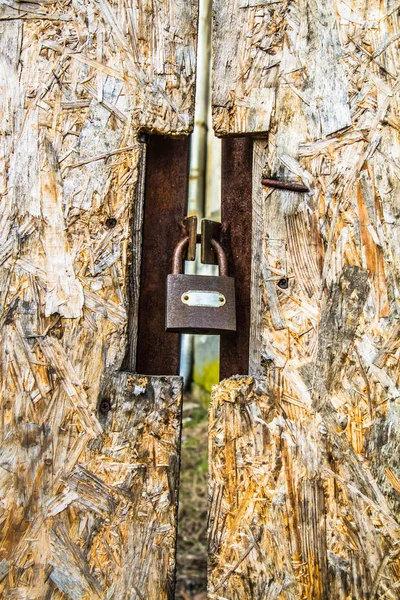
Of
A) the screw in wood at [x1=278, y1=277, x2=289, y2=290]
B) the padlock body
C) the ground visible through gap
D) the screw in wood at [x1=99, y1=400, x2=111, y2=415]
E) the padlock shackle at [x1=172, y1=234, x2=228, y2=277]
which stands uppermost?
the padlock shackle at [x1=172, y1=234, x2=228, y2=277]

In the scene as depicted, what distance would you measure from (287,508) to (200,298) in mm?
466

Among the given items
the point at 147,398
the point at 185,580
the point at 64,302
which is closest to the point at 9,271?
the point at 64,302

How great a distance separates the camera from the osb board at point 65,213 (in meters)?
1.16

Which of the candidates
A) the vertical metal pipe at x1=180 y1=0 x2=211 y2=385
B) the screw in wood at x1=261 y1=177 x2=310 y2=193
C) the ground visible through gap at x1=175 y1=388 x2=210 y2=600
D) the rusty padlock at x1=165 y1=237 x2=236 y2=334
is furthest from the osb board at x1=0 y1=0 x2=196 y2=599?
the vertical metal pipe at x1=180 y1=0 x2=211 y2=385

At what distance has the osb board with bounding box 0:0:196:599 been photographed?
3.80 ft

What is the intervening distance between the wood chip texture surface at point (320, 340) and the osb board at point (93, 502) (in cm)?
11

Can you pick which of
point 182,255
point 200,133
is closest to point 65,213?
point 182,255

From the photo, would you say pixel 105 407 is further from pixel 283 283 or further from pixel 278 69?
pixel 278 69

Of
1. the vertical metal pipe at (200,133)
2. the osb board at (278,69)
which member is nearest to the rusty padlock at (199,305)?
the osb board at (278,69)

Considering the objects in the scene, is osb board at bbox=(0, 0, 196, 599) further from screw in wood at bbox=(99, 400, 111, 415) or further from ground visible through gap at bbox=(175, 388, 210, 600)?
ground visible through gap at bbox=(175, 388, 210, 600)

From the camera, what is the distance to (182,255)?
1214mm

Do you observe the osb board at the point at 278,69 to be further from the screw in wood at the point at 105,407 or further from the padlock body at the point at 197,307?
the screw in wood at the point at 105,407

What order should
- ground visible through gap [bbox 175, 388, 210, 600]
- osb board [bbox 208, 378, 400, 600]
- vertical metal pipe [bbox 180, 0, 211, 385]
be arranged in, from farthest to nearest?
vertical metal pipe [bbox 180, 0, 211, 385] → ground visible through gap [bbox 175, 388, 210, 600] → osb board [bbox 208, 378, 400, 600]

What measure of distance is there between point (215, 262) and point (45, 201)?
395mm
